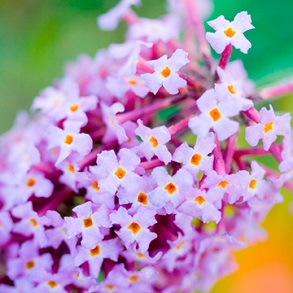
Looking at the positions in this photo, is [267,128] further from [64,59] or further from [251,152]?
[64,59]

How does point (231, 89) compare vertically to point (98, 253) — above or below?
above

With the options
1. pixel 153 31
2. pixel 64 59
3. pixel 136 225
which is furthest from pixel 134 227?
pixel 64 59

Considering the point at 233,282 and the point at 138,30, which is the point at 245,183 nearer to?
the point at 138,30

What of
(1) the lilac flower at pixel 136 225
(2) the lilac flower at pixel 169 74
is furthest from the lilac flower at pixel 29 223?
(2) the lilac flower at pixel 169 74

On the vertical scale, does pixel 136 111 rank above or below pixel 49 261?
above

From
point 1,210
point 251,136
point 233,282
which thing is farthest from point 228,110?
point 233,282

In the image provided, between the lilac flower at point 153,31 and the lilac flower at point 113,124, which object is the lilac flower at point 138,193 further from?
the lilac flower at point 153,31
